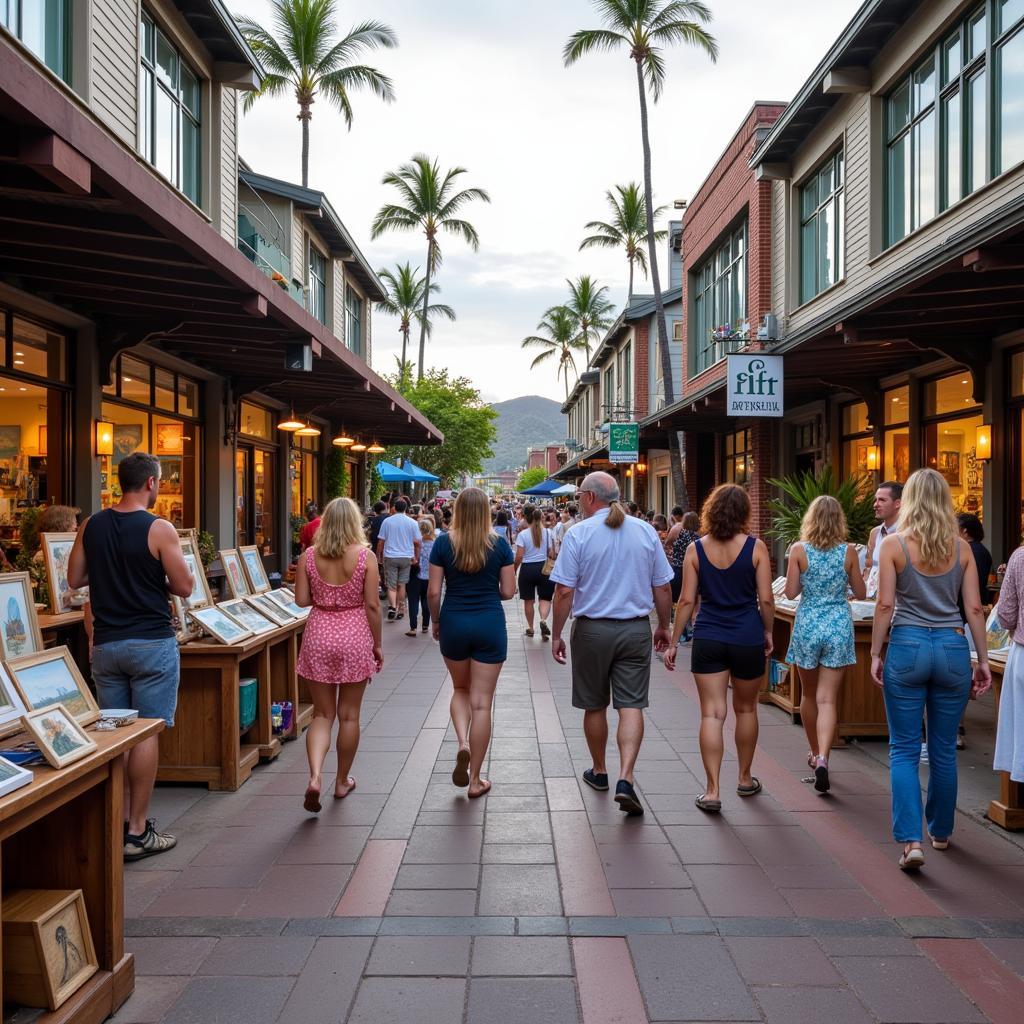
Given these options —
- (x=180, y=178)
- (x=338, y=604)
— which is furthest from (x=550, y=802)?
(x=180, y=178)

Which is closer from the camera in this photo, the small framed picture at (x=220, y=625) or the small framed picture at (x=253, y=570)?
the small framed picture at (x=220, y=625)

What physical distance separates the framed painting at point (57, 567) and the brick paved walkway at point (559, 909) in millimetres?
1426

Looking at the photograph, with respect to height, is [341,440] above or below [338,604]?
above

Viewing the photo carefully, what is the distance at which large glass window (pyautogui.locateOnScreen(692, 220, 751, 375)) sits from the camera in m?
→ 18.1

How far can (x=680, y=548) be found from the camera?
11.6 meters

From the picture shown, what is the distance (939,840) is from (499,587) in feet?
8.95

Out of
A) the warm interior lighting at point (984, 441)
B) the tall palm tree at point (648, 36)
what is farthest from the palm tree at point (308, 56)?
the warm interior lighting at point (984, 441)

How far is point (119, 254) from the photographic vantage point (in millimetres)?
6758

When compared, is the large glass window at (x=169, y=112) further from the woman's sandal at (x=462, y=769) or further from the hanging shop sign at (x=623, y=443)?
the woman's sandal at (x=462, y=769)

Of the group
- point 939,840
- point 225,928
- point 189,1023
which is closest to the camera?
point 189,1023

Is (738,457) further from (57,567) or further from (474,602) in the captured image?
(57,567)

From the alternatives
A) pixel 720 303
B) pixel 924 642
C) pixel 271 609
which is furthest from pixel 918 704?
pixel 720 303

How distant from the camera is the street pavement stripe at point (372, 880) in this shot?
4.03m

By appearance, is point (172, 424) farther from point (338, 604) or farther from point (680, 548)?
point (338, 604)
